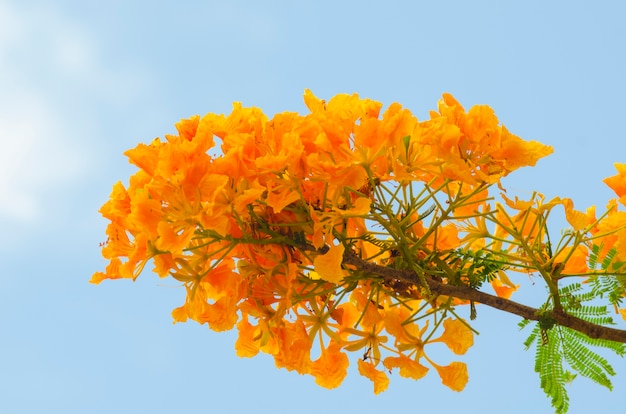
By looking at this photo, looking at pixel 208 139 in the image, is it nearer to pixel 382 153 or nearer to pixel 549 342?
pixel 382 153

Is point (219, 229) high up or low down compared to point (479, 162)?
down

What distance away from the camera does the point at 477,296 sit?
201 cm

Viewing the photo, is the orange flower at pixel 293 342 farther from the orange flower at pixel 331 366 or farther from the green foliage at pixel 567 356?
the green foliage at pixel 567 356

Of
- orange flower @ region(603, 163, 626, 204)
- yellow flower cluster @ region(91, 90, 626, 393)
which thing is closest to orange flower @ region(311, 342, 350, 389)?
yellow flower cluster @ region(91, 90, 626, 393)

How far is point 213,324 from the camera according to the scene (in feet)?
7.01

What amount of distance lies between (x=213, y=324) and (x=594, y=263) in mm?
1074

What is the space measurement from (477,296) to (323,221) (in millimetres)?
442

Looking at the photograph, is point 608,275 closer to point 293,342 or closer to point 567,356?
point 567,356

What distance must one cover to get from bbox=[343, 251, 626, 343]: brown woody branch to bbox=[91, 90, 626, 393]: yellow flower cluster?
3 centimetres

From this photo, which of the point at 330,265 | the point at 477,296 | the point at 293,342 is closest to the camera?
the point at 330,265

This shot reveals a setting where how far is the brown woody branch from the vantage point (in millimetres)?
2002

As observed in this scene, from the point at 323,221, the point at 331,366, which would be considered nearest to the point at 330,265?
the point at 323,221

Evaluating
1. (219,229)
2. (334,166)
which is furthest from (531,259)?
(219,229)

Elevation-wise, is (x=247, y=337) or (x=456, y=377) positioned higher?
(x=247, y=337)
